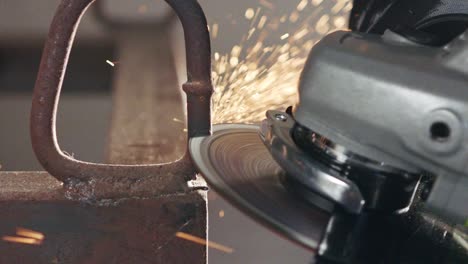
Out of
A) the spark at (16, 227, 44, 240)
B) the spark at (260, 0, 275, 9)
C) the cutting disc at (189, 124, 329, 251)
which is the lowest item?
the spark at (16, 227, 44, 240)

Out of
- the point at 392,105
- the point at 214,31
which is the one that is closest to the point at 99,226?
the point at 392,105

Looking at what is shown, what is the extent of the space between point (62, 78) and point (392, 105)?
1.72 feet

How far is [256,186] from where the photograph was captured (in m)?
0.69

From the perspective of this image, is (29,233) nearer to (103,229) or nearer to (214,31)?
(103,229)

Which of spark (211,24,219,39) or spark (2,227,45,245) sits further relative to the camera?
spark (211,24,219,39)

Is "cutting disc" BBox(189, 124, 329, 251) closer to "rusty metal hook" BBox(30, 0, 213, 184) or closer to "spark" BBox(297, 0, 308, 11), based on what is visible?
"rusty metal hook" BBox(30, 0, 213, 184)

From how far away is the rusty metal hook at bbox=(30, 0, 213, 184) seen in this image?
0.89 m

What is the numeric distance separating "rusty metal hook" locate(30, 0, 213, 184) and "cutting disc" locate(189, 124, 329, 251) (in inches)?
3.2

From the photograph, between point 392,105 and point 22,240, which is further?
point 22,240

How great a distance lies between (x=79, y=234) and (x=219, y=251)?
53.6 inches

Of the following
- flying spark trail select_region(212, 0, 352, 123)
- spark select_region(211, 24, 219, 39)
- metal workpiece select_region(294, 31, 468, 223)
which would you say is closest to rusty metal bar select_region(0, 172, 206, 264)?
metal workpiece select_region(294, 31, 468, 223)

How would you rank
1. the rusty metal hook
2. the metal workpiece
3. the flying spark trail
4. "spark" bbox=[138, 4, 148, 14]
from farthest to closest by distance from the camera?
"spark" bbox=[138, 4, 148, 14] < the flying spark trail < the rusty metal hook < the metal workpiece

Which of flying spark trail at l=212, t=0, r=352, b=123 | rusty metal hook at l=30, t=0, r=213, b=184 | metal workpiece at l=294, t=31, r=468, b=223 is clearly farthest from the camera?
flying spark trail at l=212, t=0, r=352, b=123

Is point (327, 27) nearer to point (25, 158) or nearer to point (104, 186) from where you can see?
point (25, 158)
